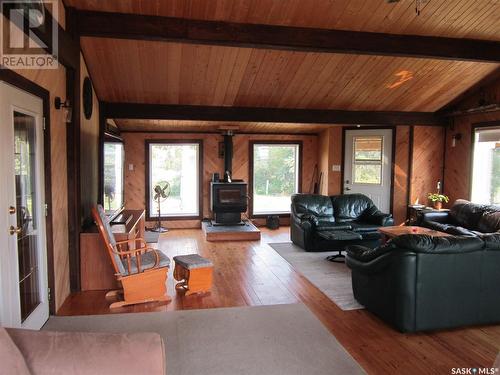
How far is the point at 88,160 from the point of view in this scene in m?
4.98

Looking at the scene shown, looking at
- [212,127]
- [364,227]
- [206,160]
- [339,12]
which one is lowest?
[364,227]

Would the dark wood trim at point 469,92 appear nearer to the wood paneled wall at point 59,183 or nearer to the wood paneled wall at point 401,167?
the wood paneled wall at point 401,167

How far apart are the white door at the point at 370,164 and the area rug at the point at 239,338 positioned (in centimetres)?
479

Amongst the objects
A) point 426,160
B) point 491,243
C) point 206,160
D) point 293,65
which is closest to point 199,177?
point 206,160

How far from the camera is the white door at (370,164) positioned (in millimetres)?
8070

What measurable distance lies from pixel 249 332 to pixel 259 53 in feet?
12.0

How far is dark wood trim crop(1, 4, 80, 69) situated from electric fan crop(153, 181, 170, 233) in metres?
4.15

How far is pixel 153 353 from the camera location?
1697 millimetres

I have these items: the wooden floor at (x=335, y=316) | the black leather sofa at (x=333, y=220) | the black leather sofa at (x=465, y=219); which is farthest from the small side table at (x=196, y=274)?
the black leather sofa at (x=465, y=219)

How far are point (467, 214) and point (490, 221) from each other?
21.8 inches

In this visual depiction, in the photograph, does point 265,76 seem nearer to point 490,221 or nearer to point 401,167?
point 401,167

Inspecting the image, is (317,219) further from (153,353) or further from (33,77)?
(153,353)

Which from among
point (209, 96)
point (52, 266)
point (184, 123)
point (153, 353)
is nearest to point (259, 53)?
point (209, 96)

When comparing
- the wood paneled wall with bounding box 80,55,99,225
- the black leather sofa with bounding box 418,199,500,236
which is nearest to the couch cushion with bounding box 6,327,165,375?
the wood paneled wall with bounding box 80,55,99,225
